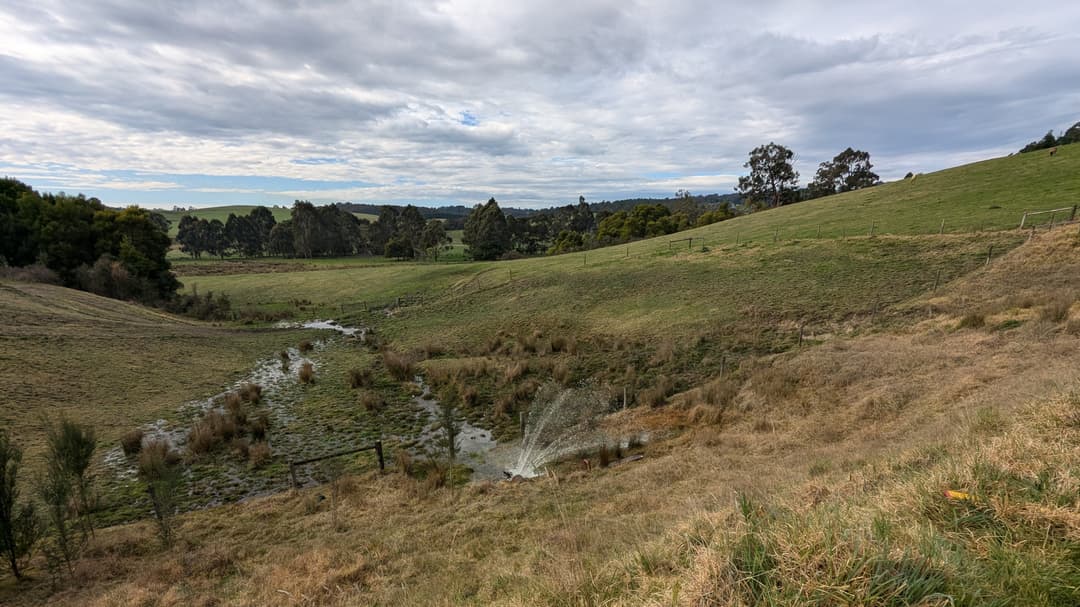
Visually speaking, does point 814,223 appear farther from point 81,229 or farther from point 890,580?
point 81,229

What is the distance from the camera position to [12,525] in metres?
7.92

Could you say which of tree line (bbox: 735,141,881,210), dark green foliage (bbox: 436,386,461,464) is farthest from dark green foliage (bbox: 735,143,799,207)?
dark green foliage (bbox: 436,386,461,464)

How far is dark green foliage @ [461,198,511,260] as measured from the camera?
271 ft

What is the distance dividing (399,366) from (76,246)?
3818 centimetres

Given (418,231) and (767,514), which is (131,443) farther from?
(418,231)

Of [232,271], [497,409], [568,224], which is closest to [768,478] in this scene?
[497,409]

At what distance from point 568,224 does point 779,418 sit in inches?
3992

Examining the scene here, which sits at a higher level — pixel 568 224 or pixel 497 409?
pixel 568 224

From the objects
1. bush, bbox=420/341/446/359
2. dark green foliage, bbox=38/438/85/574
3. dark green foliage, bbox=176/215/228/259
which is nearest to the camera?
dark green foliage, bbox=38/438/85/574

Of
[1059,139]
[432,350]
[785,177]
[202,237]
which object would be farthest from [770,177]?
[202,237]

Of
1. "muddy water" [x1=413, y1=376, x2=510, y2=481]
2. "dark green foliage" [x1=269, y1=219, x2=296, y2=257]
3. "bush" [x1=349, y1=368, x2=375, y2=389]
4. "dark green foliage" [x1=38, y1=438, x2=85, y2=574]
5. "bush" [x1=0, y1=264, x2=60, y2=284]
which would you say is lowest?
"muddy water" [x1=413, y1=376, x2=510, y2=481]

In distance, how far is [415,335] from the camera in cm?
2984

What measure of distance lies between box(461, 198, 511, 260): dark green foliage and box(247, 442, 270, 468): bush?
70.5 metres

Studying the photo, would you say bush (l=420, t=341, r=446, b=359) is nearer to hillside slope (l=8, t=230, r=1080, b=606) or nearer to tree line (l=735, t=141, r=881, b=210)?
hillside slope (l=8, t=230, r=1080, b=606)
